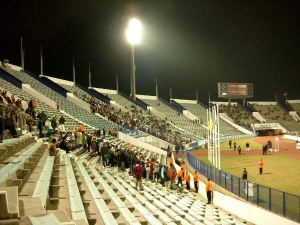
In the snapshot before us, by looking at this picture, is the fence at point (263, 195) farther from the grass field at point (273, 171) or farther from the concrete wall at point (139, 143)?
the concrete wall at point (139, 143)

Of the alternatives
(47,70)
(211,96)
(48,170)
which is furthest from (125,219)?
(211,96)

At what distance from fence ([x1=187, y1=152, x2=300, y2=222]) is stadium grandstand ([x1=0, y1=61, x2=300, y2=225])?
243mm

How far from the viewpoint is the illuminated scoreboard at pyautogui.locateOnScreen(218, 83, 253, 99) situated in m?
70.9

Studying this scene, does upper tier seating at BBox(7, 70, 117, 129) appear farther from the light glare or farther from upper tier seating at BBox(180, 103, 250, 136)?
upper tier seating at BBox(180, 103, 250, 136)

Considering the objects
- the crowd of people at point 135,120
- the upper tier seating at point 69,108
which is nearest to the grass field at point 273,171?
the crowd of people at point 135,120

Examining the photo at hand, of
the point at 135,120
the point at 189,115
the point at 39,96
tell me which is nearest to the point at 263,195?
the point at 39,96

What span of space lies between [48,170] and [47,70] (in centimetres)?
3707

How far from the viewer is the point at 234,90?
7212 centimetres

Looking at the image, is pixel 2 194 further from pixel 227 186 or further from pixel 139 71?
pixel 139 71

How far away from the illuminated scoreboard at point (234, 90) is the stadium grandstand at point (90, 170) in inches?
847

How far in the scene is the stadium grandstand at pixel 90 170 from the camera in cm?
533

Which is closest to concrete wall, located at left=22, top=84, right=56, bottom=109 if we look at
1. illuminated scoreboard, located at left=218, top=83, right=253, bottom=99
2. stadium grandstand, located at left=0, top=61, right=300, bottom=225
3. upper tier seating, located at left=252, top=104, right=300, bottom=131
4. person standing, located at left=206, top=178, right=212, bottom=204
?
stadium grandstand, located at left=0, top=61, right=300, bottom=225

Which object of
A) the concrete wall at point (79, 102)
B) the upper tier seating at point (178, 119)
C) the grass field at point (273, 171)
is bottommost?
the grass field at point (273, 171)

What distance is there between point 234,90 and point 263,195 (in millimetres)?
61529
